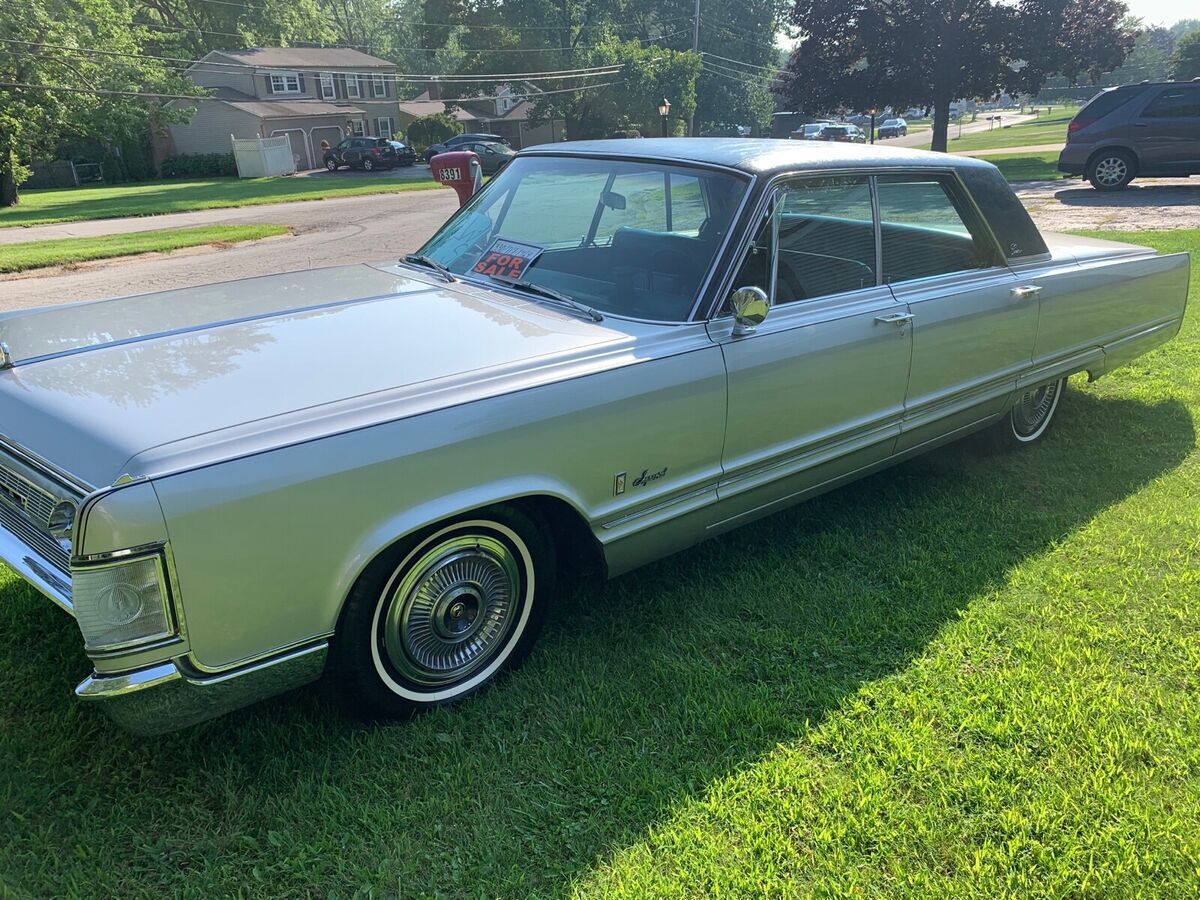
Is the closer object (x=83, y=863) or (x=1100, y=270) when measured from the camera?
(x=83, y=863)

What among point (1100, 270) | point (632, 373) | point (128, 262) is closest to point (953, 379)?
point (1100, 270)

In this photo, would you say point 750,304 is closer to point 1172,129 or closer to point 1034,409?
point 1034,409

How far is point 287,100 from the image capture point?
45.4 metres

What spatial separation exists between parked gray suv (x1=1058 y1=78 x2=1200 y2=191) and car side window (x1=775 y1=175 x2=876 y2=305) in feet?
51.3

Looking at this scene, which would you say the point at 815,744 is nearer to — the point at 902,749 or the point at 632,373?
the point at 902,749

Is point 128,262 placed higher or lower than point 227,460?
lower

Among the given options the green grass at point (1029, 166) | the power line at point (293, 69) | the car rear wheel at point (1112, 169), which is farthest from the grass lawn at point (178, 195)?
the car rear wheel at point (1112, 169)

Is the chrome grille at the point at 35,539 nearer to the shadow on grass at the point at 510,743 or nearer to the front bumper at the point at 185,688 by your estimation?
the front bumper at the point at 185,688

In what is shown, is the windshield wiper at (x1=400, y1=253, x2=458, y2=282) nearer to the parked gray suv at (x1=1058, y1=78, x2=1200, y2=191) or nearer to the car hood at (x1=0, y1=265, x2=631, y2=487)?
the car hood at (x1=0, y1=265, x2=631, y2=487)

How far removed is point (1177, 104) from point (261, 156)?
31.3 metres

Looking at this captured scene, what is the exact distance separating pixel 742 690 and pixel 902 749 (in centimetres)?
52

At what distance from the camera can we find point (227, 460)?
6.93 ft

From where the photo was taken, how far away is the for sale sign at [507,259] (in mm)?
3564

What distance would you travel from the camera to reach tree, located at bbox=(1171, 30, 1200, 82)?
60781 millimetres
